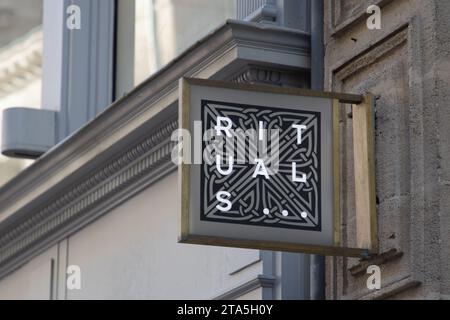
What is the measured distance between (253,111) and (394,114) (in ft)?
2.70

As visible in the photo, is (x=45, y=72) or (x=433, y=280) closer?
(x=433, y=280)

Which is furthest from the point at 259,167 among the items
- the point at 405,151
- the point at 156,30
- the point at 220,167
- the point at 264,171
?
the point at 156,30

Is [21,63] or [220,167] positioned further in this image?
[21,63]

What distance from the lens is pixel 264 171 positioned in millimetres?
10102

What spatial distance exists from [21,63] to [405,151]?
248 inches

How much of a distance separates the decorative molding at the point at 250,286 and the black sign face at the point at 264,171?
4.19 ft

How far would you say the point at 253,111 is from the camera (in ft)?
33.3

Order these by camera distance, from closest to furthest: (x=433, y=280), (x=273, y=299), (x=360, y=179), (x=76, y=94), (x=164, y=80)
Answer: (x=433, y=280) < (x=360, y=179) < (x=273, y=299) < (x=164, y=80) < (x=76, y=94)

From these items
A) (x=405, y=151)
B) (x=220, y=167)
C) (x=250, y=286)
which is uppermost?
(x=405, y=151)

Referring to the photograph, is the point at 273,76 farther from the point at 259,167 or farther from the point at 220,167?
the point at 220,167

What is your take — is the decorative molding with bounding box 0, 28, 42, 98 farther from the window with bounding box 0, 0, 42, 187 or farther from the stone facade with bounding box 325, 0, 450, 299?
the stone facade with bounding box 325, 0, 450, 299

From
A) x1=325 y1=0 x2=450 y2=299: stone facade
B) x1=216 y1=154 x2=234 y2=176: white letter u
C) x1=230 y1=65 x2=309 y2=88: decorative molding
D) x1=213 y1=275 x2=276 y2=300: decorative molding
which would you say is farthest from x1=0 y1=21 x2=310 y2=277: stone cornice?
x1=216 y1=154 x2=234 y2=176: white letter u

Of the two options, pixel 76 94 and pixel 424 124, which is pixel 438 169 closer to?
pixel 424 124
